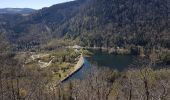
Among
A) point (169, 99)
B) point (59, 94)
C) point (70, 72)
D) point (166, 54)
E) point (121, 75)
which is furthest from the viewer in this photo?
point (166, 54)

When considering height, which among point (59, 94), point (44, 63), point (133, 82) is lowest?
point (44, 63)

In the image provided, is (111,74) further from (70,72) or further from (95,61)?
(95,61)

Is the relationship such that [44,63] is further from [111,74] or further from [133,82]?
[133,82]

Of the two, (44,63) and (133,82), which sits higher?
(133,82)

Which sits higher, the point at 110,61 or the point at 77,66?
the point at 77,66

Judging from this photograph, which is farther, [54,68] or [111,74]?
[54,68]

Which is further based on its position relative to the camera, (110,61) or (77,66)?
(110,61)

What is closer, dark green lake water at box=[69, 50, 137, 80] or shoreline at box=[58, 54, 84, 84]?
shoreline at box=[58, 54, 84, 84]

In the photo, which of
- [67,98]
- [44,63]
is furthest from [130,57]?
[67,98]

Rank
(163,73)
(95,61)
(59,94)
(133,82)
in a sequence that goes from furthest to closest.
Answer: (95,61) → (163,73) → (59,94) → (133,82)

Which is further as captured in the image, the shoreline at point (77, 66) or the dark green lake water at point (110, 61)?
the dark green lake water at point (110, 61)
